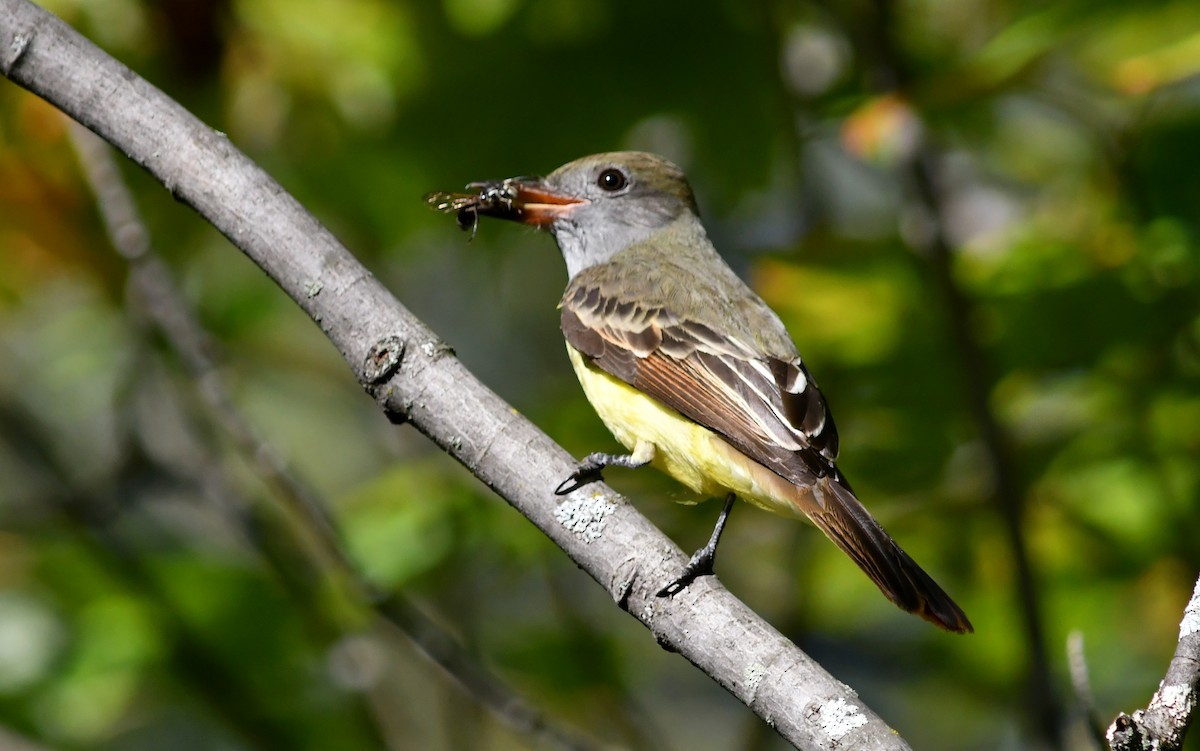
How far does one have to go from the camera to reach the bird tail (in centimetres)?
312

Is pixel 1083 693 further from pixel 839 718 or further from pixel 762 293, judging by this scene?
pixel 762 293

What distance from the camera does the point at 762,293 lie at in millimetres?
4133

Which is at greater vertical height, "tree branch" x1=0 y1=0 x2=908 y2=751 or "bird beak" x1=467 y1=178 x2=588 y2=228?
"bird beak" x1=467 y1=178 x2=588 y2=228

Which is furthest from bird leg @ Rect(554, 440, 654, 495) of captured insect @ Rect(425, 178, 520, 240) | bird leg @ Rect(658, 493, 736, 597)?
captured insect @ Rect(425, 178, 520, 240)

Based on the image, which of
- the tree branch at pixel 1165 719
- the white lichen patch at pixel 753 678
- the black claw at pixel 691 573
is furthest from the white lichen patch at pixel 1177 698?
the black claw at pixel 691 573

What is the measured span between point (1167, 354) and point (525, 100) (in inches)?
93.3

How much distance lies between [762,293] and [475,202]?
1.04m

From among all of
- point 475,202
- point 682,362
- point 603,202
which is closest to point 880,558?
point 682,362

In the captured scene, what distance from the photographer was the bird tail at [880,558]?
123 inches

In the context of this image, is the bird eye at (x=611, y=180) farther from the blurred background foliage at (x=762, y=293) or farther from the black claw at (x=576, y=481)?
the black claw at (x=576, y=481)

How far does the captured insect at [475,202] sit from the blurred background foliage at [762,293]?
0.33 meters

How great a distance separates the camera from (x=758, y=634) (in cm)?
254

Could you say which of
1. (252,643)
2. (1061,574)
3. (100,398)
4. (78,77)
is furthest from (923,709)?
(100,398)

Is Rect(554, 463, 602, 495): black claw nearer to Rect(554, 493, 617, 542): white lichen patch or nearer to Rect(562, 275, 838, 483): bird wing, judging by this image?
Rect(554, 493, 617, 542): white lichen patch
